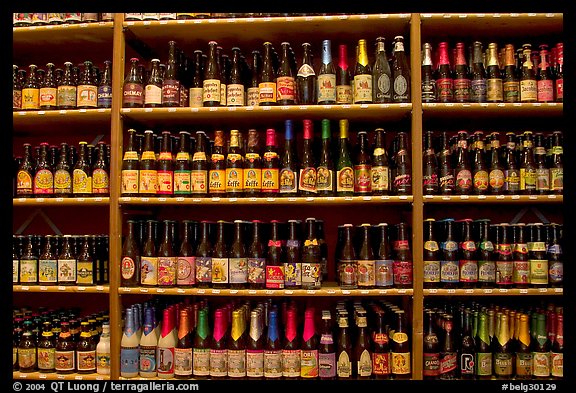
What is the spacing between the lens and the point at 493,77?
2.90 m

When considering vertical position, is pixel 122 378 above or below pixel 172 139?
below

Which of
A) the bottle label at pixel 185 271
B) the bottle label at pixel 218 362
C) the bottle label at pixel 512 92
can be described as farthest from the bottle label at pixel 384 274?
the bottle label at pixel 512 92

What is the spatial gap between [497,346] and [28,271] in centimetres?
270

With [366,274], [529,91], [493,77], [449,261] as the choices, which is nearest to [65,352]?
[366,274]

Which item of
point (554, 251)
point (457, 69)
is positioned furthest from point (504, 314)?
point (457, 69)

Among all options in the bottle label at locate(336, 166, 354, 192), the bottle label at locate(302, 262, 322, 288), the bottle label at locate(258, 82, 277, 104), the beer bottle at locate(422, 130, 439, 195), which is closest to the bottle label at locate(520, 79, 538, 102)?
the beer bottle at locate(422, 130, 439, 195)

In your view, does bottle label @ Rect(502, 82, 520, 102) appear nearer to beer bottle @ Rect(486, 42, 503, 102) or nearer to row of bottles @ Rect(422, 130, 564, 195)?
beer bottle @ Rect(486, 42, 503, 102)

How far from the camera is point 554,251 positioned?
2.81 m

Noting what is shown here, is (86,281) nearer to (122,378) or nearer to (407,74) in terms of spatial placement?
(122,378)

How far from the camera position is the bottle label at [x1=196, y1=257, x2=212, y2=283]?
284 centimetres

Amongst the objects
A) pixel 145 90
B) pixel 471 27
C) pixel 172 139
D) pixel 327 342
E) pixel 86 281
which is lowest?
pixel 327 342

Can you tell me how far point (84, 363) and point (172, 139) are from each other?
138cm

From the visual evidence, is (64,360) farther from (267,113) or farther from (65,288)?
(267,113)

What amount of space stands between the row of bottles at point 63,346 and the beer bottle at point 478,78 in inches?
97.3
